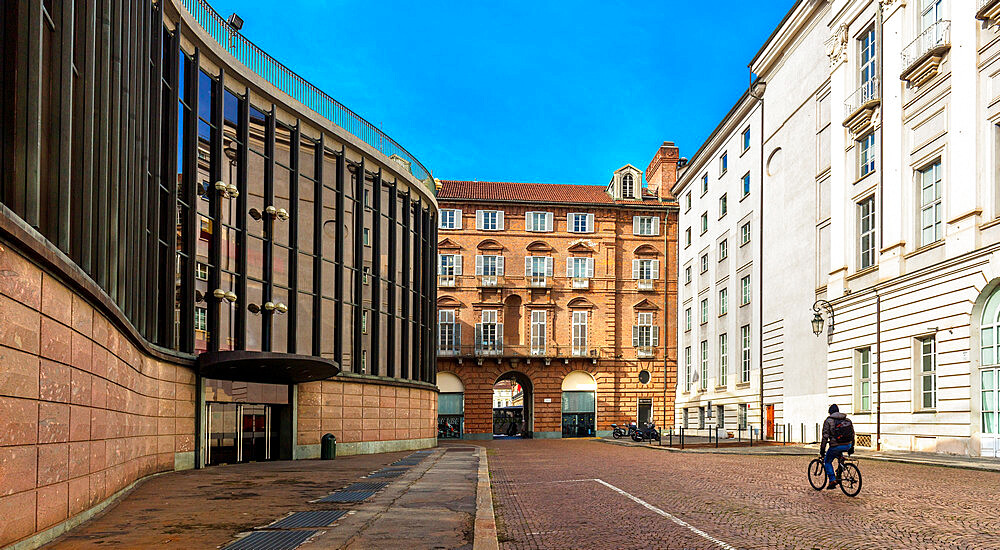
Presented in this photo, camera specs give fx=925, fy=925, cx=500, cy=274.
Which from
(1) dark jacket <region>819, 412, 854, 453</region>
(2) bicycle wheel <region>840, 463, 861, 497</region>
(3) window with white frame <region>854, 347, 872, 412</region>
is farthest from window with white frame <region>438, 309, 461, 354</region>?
(2) bicycle wheel <region>840, 463, 861, 497</region>

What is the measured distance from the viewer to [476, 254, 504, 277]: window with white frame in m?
66.2

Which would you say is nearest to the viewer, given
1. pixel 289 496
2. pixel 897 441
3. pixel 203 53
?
pixel 289 496

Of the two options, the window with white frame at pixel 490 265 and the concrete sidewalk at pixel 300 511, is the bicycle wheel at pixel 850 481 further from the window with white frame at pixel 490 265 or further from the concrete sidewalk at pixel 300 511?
the window with white frame at pixel 490 265

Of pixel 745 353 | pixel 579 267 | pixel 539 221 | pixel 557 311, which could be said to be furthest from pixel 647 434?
pixel 539 221

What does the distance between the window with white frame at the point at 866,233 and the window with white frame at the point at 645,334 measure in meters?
34.3

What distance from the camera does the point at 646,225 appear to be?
224 ft

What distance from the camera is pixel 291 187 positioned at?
30031 millimetres

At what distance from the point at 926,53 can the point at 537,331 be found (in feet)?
135

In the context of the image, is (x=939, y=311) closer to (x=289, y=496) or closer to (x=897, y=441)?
(x=897, y=441)

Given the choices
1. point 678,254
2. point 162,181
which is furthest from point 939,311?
point 678,254

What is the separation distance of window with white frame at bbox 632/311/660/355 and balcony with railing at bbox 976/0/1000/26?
4296 centimetres

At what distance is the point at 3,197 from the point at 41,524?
3.51 meters

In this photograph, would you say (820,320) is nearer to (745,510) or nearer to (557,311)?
(745,510)

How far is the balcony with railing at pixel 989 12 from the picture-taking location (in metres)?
24.7
